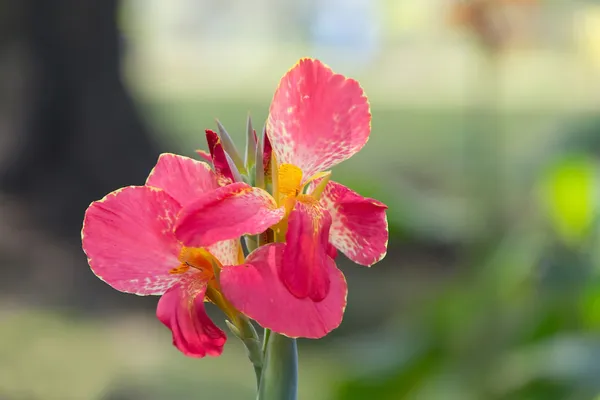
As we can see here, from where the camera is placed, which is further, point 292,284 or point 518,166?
point 518,166

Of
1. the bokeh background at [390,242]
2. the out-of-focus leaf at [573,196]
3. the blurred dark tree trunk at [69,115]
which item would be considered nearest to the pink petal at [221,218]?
the bokeh background at [390,242]

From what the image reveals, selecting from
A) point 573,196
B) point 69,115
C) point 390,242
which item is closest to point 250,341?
point 573,196

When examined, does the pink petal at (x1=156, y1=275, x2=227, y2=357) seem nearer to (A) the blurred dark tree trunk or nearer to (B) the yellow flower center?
(B) the yellow flower center

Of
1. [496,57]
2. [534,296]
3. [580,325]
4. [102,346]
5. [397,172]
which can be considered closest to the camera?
[580,325]

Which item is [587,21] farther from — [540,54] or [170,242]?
[540,54]

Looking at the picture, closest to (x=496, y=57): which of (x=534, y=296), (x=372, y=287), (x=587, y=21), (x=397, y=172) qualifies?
(x=587, y=21)

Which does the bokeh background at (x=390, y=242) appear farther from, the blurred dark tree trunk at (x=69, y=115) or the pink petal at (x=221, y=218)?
the pink petal at (x=221, y=218)

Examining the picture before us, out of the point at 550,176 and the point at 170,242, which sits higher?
the point at 170,242

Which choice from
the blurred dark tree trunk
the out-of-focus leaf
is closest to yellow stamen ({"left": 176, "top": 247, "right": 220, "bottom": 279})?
the out-of-focus leaf
